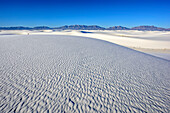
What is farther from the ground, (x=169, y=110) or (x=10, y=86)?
(x=10, y=86)

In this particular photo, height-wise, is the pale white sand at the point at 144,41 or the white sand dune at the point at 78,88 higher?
the white sand dune at the point at 78,88

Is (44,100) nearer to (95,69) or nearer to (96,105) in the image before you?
(96,105)

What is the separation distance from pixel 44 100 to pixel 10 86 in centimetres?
148

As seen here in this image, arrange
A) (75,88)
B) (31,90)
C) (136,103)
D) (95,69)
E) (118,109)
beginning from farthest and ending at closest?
(95,69), (75,88), (31,90), (136,103), (118,109)

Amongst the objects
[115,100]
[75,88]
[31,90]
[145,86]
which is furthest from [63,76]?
[145,86]

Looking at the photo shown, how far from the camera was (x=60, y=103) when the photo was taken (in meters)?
3.22

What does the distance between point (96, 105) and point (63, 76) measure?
80.1 inches

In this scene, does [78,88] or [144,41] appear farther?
[144,41]

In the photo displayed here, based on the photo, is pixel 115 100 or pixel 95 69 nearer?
pixel 115 100

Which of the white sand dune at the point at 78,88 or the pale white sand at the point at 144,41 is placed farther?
the pale white sand at the point at 144,41

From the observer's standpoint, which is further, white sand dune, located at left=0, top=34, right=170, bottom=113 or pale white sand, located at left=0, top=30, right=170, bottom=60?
pale white sand, located at left=0, top=30, right=170, bottom=60

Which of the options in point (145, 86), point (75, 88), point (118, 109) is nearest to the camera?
point (118, 109)

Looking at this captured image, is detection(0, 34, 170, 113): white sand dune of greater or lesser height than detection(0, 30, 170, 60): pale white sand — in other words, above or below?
above

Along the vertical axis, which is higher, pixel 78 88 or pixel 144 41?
pixel 78 88
